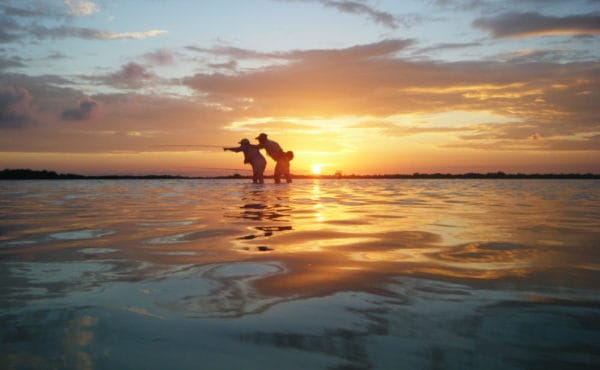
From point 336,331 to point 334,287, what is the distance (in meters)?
0.94

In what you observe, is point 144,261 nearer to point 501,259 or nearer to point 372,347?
point 372,347

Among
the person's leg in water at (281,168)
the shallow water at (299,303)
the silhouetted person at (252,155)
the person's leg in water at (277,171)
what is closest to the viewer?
the shallow water at (299,303)

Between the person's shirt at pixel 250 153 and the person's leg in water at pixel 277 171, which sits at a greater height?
the person's shirt at pixel 250 153

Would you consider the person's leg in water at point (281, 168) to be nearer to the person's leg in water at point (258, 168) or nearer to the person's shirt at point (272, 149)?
the person's shirt at point (272, 149)

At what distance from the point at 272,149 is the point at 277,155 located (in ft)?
2.74

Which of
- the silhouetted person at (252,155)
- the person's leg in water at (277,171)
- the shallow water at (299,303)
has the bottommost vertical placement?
the shallow water at (299,303)

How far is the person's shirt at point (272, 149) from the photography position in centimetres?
3206

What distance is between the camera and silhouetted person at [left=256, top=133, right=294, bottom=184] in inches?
1264

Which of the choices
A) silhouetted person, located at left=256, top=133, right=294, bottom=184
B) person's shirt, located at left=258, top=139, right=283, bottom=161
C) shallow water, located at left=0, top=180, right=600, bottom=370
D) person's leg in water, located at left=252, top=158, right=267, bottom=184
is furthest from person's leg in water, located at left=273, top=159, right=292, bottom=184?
shallow water, located at left=0, top=180, right=600, bottom=370

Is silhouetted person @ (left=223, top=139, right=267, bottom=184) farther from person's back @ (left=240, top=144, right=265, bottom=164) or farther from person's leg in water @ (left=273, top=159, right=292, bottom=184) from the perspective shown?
person's leg in water @ (left=273, top=159, right=292, bottom=184)

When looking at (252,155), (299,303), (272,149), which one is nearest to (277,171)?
(272,149)

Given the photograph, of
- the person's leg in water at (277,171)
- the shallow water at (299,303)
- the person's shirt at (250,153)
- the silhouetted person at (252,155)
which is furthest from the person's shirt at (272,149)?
the shallow water at (299,303)

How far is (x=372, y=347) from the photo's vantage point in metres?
2.09

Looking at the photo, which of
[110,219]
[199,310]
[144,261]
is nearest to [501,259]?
[199,310]
